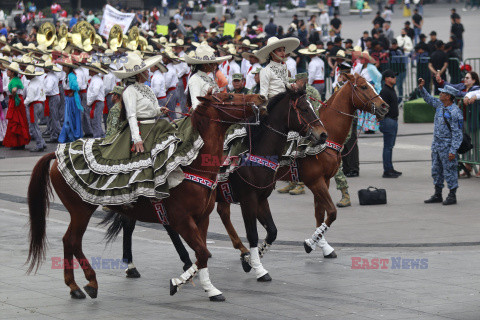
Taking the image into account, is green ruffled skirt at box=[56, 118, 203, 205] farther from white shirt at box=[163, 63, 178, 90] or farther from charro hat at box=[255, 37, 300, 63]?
white shirt at box=[163, 63, 178, 90]

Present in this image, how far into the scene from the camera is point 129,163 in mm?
10469

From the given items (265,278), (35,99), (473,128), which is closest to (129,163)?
(265,278)

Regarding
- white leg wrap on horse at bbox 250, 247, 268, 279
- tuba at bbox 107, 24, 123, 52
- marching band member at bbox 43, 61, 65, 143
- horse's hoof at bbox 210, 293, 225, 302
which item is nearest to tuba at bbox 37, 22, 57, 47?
tuba at bbox 107, 24, 123, 52

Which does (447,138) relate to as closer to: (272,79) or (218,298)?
(272,79)

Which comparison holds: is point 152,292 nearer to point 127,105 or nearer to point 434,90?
point 127,105

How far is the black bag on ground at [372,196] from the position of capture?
16.2 meters

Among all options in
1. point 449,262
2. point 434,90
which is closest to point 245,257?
point 449,262

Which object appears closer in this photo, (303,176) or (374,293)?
(374,293)

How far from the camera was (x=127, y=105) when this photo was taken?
10.8m

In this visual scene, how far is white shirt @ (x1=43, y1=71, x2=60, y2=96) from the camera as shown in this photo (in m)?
24.5

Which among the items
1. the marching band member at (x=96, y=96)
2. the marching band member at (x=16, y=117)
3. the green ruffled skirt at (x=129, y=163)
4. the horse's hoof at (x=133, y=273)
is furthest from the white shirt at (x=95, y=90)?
the green ruffled skirt at (x=129, y=163)

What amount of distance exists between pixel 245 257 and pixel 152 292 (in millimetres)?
1415

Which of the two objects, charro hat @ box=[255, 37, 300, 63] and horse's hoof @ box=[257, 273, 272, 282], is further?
charro hat @ box=[255, 37, 300, 63]

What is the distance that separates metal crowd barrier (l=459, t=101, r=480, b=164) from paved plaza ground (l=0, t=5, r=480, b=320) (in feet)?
3.20
